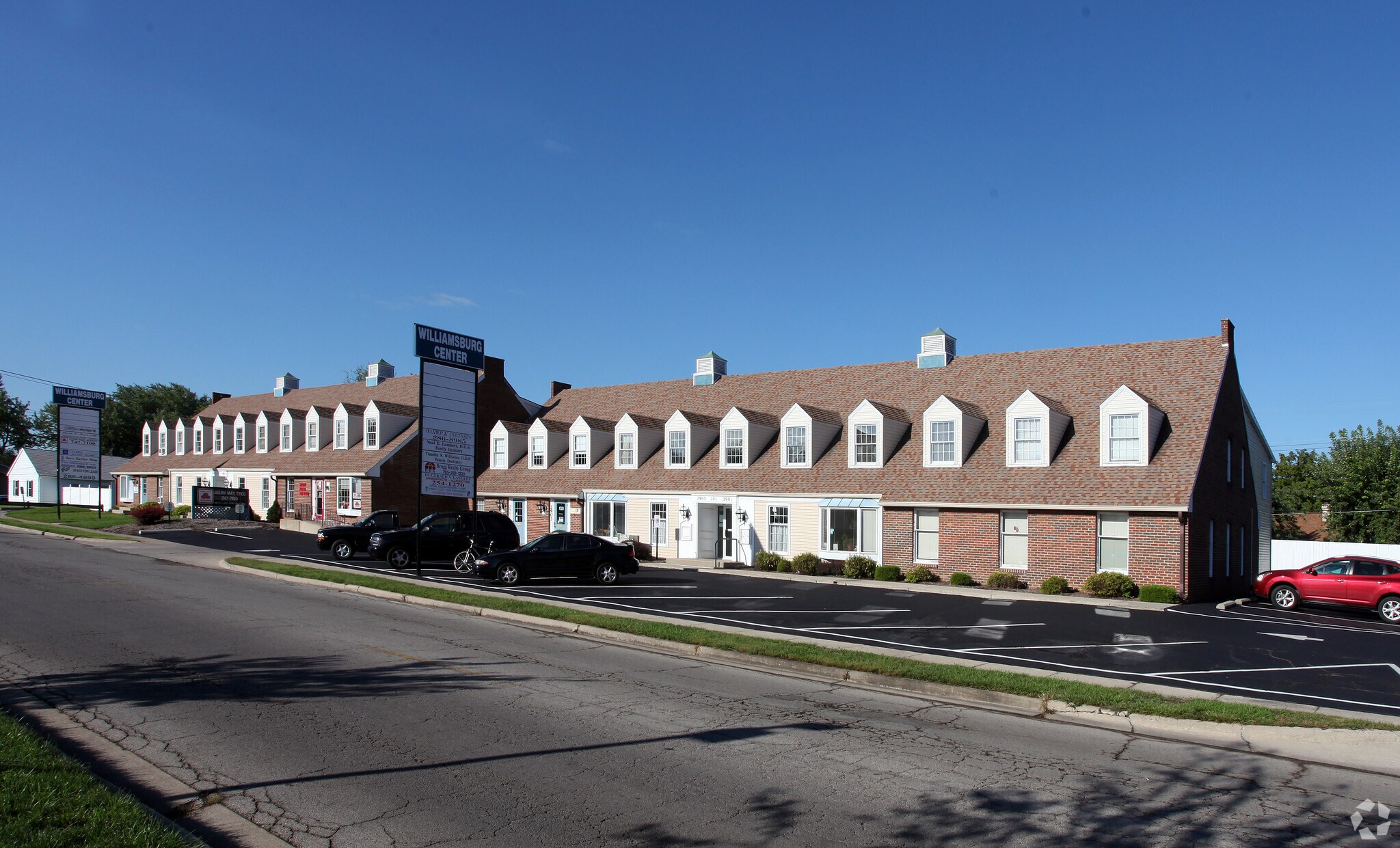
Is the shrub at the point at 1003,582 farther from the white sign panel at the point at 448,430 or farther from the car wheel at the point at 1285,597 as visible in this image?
the white sign panel at the point at 448,430

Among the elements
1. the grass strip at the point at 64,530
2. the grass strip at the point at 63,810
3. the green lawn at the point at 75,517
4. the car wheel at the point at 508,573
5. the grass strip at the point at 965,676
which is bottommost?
the green lawn at the point at 75,517

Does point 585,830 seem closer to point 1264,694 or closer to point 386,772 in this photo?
point 386,772

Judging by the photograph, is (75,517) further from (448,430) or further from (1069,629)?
(1069,629)

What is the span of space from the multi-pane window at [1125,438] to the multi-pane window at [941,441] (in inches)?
193

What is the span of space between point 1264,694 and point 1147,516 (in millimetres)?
13943

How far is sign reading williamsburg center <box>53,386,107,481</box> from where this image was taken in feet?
158

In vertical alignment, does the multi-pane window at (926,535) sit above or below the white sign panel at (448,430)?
below

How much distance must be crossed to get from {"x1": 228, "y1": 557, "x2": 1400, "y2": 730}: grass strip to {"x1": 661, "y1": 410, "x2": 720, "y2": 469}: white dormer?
1720 centimetres

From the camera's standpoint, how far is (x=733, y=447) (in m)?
34.9

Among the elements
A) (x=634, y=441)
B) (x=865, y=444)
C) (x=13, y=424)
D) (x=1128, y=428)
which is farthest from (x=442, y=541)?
(x=13, y=424)

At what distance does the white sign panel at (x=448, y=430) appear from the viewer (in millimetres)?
25312

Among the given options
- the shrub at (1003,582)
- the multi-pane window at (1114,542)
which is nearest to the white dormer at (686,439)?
the shrub at (1003,582)

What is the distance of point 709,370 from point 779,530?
1180 cm

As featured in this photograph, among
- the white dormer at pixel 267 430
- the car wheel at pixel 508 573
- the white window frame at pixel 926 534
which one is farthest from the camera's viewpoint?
the white dormer at pixel 267 430
